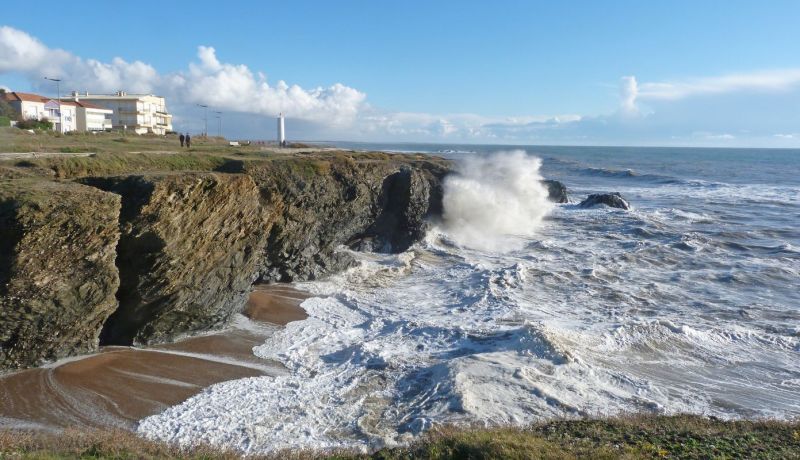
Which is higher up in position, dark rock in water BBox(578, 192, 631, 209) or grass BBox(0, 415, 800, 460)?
dark rock in water BBox(578, 192, 631, 209)

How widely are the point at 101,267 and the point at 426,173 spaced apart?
21383 millimetres

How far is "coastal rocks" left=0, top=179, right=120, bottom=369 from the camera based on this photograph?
10.8 m

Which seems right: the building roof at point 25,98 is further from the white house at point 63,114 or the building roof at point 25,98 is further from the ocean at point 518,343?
the ocean at point 518,343

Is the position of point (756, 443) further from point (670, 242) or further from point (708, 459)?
point (670, 242)

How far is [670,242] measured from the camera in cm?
2911

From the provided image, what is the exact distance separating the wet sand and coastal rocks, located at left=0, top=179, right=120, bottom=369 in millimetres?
545

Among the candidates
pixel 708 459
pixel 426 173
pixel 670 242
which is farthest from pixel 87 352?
pixel 670 242

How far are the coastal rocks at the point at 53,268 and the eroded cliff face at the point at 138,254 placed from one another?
0.02 meters

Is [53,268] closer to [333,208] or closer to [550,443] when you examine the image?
[550,443]

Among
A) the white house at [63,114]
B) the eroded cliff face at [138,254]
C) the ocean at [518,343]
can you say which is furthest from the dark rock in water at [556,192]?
the white house at [63,114]

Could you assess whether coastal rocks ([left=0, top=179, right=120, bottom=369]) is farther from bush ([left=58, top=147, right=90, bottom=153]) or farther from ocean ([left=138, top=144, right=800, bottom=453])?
bush ([left=58, top=147, right=90, bottom=153])

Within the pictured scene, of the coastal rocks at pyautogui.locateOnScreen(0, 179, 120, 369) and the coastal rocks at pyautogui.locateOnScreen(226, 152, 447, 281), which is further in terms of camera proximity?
the coastal rocks at pyautogui.locateOnScreen(226, 152, 447, 281)

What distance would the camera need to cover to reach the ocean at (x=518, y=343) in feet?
34.7

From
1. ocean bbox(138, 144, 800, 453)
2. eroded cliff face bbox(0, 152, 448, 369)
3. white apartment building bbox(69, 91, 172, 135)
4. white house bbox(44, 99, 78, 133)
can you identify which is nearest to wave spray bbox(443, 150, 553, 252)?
ocean bbox(138, 144, 800, 453)
